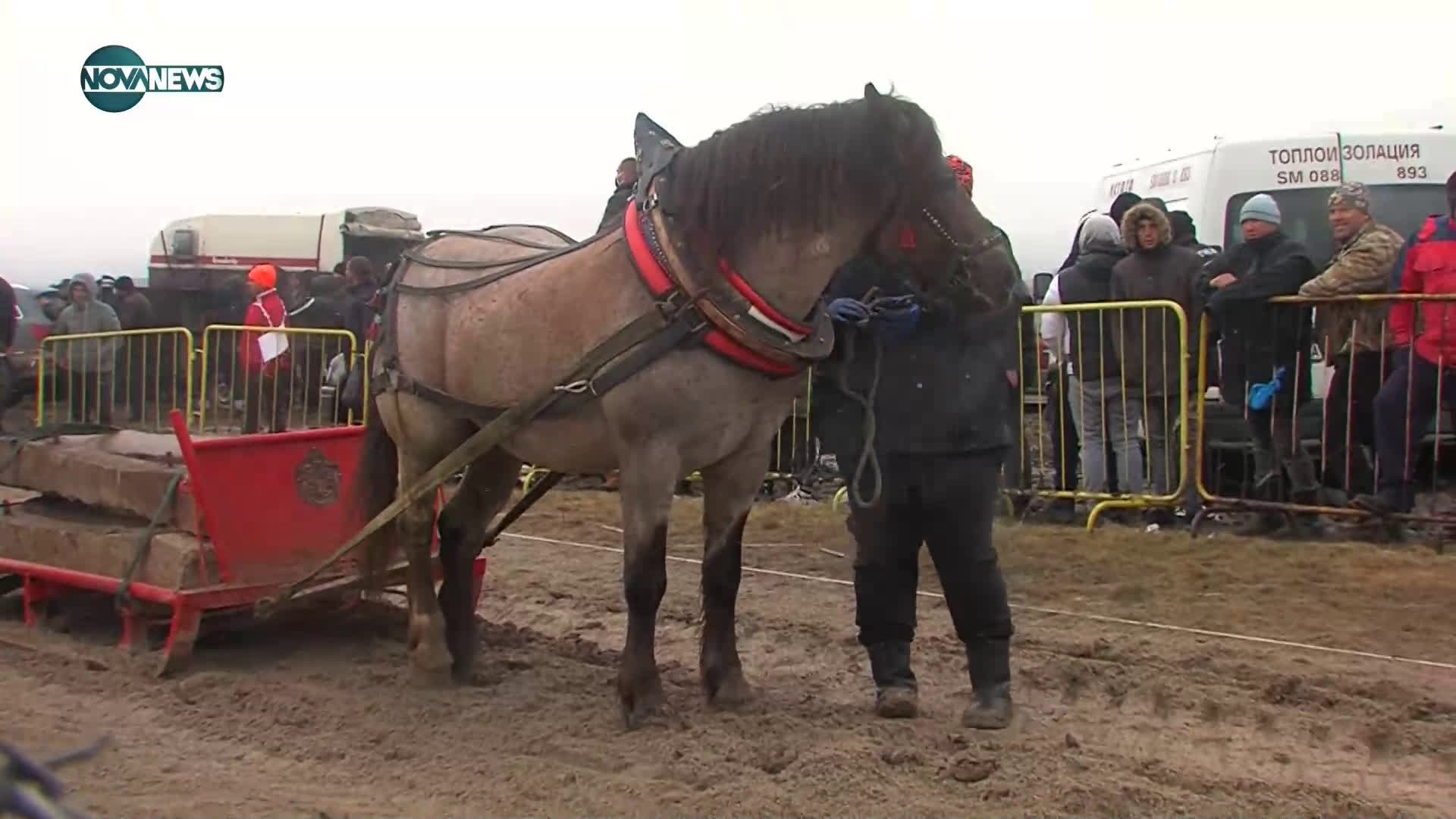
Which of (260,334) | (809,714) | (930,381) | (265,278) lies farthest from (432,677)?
(265,278)

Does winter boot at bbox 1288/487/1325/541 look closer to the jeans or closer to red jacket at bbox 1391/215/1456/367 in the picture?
the jeans

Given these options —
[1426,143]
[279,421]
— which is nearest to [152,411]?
[279,421]

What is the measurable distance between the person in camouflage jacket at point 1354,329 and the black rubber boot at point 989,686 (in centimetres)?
379

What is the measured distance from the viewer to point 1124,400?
763cm

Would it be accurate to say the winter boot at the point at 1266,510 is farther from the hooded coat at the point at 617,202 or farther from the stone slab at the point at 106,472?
the stone slab at the point at 106,472

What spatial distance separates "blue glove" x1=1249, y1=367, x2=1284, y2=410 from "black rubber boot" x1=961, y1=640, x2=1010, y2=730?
3676mm

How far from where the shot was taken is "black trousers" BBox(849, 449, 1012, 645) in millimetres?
4188

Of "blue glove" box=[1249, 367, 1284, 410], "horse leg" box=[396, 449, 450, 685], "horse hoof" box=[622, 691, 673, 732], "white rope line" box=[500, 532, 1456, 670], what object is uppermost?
"blue glove" box=[1249, 367, 1284, 410]

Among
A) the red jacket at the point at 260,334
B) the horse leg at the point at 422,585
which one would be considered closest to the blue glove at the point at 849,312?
the horse leg at the point at 422,585

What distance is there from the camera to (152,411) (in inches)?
482

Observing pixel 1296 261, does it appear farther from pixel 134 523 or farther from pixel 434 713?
pixel 134 523

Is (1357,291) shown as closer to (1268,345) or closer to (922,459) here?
(1268,345)

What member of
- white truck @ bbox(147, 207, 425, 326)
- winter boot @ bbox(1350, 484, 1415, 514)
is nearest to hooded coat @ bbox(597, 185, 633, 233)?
winter boot @ bbox(1350, 484, 1415, 514)

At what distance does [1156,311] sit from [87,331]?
438 inches
